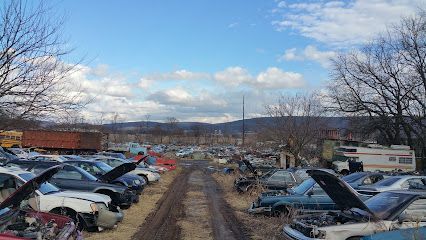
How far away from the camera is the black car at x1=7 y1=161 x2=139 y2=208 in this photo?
14188 mm

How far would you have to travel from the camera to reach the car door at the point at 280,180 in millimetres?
18734

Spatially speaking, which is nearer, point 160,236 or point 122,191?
point 160,236

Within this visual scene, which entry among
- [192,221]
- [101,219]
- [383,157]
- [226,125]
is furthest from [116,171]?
[226,125]

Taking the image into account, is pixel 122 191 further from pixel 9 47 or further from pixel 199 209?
pixel 9 47

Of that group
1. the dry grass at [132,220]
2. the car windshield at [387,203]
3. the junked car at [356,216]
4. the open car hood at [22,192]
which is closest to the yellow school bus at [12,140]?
the dry grass at [132,220]

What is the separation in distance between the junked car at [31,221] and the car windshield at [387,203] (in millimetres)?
5026

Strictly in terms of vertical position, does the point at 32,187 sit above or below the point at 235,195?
above

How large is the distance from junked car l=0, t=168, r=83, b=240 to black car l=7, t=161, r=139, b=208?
A: 662 cm

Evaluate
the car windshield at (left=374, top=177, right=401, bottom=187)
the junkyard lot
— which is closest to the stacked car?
the junkyard lot

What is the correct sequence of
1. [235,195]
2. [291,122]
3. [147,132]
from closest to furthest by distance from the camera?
[235,195] → [291,122] → [147,132]

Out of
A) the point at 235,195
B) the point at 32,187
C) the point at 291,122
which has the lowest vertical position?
the point at 235,195

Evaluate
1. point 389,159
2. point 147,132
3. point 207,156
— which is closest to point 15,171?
point 389,159

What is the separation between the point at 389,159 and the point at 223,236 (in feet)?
111

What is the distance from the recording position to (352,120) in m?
45.7
